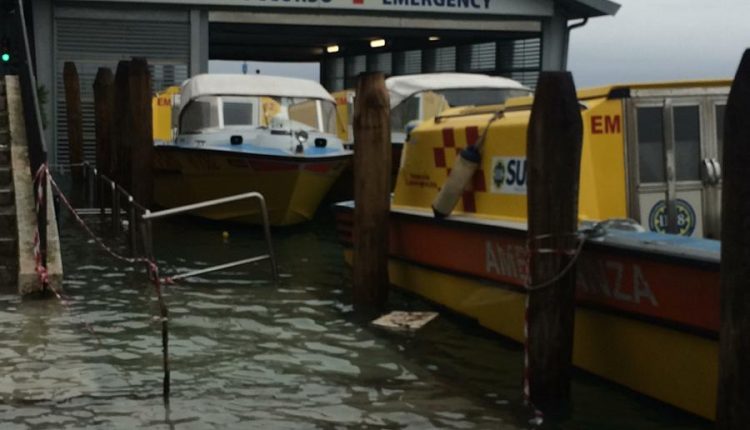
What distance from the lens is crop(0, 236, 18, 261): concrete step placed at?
11477mm

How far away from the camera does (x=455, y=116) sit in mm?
11656

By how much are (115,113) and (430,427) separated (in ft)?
38.6

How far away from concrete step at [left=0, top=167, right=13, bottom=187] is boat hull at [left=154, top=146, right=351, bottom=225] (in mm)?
4737

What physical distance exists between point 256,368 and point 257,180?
9048 mm

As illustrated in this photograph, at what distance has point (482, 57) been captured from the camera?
3269cm

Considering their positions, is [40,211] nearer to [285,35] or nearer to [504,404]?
[504,404]

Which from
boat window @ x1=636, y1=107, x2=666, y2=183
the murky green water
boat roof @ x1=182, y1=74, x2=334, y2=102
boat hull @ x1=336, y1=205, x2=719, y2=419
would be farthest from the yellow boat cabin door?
boat roof @ x1=182, y1=74, x2=334, y2=102

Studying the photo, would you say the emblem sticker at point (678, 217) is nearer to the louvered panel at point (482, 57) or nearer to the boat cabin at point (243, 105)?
the boat cabin at point (243, 105)

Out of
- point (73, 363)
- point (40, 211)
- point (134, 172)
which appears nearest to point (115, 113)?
point (134, 172)

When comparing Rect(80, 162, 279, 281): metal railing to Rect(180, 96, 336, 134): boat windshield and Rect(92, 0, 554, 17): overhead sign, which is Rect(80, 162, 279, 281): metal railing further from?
Rect(92, 0, 554, 17): overhead sign

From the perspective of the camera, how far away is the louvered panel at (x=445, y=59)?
34.2 meters

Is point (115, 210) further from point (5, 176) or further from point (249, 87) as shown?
point (249, 87)

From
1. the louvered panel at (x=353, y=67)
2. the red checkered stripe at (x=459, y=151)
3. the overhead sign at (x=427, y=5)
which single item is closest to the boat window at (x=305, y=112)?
the overhead sign at (x=427, y=5)

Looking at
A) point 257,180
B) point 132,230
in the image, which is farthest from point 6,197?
point 257,180
